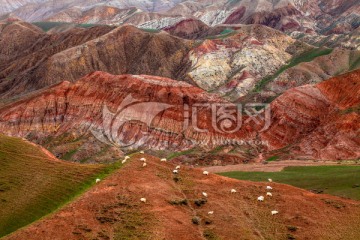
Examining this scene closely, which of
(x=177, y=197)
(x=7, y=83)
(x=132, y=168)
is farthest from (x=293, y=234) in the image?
(x=7, y=83)

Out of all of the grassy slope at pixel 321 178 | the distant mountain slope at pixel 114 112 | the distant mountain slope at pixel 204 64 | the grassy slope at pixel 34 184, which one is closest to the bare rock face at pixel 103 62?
the distant mountain slope at pixel 204 64

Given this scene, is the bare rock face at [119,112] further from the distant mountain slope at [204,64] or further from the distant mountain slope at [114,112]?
the distant mountain slope at [204,64]

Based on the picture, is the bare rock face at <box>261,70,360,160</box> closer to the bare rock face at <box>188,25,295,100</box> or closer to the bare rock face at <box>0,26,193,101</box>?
the bare rock face at <box>188,25,295,100</box>

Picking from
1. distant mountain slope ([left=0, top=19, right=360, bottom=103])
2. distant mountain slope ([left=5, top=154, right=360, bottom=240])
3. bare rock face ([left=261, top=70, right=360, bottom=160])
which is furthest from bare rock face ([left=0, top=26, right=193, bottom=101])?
distant mountain slope ([left=5, top=154, right=360, bottom=240])

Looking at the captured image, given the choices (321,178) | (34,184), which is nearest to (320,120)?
(321,178)

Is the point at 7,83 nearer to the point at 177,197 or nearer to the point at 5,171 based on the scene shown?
the point at 5,171

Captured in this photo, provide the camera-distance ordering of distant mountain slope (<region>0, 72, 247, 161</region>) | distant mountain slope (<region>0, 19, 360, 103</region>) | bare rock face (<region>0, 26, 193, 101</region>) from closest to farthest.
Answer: distant mountain slope (<region>0, 72, 247, 161</region>), distant mountain slope (<region>0, 19, 360, 103</region>), bare rock face (<region>0, 26, 193, 101</region>)

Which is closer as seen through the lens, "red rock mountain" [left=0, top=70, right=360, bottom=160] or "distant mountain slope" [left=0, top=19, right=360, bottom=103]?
"red rock mountain" [left=0, top=70, right=360, bottom=160]
